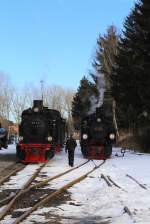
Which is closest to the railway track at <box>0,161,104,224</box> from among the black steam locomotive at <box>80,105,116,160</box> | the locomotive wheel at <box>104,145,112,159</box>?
the locomotive wheel at <box>104,145,112,159</box>

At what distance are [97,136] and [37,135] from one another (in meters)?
5.77

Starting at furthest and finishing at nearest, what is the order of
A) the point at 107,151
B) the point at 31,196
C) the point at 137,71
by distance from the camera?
the point at 137,71 → the point at 107,151 → the point at 31,196

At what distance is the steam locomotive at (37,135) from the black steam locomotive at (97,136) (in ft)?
10.4

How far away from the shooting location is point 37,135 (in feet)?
111

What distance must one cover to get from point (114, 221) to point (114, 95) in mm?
35204

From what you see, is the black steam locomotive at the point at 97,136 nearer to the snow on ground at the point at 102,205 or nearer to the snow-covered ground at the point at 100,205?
the snow-covered ground at the point at 100,205

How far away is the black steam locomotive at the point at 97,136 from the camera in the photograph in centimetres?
3716

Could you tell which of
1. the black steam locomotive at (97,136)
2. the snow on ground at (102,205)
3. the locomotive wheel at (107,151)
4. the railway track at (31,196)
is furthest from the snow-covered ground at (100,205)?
the black steam locomotive at (97,136)

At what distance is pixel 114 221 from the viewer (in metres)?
11.4

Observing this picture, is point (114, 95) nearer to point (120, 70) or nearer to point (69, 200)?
point (120, 70)

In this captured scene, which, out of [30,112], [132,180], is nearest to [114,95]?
[30,112]

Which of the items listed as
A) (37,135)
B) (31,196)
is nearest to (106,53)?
(37,135)

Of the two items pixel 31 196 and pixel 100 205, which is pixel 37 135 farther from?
pixel 100 205

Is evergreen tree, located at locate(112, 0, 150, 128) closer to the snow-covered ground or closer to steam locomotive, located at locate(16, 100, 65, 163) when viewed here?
steam locomotive, located at locate(16, 100, 65, 163)
